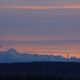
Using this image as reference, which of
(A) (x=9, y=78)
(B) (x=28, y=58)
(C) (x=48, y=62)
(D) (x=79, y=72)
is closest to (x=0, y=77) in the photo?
(A) (x=9, y=78)

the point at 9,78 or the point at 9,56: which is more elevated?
the point at 9,56

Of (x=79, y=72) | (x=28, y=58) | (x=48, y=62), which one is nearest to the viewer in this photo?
(x=79, y=72)

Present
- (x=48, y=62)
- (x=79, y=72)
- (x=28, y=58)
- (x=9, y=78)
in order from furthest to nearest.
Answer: (x=28, y=58)
(x=48, y=62)
(x=79, y=72)
(x=9, y=78)

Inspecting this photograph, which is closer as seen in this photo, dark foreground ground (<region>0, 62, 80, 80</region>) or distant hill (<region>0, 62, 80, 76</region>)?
dark foreground ground (<region>0, 62, 80, 80</region>)

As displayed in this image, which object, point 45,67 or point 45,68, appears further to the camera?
point 45,67

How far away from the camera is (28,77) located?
74.9 m

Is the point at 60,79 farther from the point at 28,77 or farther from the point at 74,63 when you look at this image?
the point at 74,63

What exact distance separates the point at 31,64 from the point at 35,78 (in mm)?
36319

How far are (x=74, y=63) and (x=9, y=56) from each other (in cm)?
1885

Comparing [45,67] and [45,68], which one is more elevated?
[45,67]

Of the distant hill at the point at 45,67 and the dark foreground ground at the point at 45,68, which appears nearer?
the dark foreground ground at the point at 45,68

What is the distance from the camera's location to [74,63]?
110812 mm

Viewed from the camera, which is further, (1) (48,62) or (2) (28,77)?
(1) (48,62)

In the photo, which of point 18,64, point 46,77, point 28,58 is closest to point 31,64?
point 18,64
